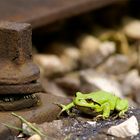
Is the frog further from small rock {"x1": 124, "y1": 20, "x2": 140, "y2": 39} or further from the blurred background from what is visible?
small rock {"x1": 124, "y1": 20, "x2": 140, "y2": 39}

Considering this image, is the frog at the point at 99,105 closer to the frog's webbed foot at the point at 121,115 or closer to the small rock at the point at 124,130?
the frog's webbed foot at the point at 121,115

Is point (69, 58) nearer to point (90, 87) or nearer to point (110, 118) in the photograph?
point (90, 87)

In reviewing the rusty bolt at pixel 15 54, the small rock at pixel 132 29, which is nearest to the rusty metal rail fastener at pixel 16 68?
the rusty bolt at pixel 15 54

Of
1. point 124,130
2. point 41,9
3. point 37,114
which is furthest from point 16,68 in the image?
point 41,9

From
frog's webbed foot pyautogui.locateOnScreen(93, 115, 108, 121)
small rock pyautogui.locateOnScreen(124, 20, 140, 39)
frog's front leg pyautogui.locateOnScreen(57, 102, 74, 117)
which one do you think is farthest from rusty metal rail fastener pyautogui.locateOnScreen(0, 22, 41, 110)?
small rock pyautogui.locateOnScreen(124, 20, 140, 39)

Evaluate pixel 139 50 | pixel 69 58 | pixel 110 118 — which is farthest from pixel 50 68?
pixel 110 118
